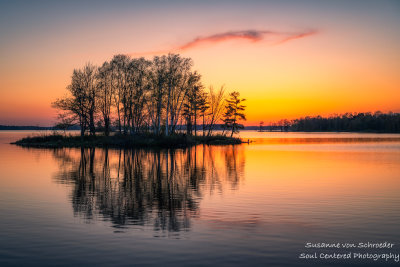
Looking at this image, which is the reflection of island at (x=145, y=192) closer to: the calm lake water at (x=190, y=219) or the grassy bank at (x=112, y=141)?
the calm lake water at (x=190, y=219)

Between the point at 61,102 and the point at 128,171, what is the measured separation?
171 ft

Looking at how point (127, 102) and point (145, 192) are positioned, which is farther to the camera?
point (127, 102)

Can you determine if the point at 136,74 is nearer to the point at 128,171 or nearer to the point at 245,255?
the point at 128,171

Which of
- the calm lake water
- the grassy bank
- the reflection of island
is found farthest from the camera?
the grassy bank

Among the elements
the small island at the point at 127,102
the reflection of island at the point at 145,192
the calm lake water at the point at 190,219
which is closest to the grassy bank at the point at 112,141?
the small island at the point at 127,102

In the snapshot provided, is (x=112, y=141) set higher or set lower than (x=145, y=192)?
higher

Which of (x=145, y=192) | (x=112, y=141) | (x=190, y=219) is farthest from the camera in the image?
(x=112, y=141)

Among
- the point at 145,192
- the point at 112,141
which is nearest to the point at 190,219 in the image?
the point at 145,192

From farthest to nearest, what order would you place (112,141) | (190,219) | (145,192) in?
(112,141) < (145,192) < (190,219)

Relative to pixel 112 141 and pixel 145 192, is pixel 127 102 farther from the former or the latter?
pixel 145 192

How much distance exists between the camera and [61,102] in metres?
76.2

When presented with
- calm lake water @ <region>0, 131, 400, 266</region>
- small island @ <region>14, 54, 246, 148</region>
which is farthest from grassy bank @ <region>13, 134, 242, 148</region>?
calm lake water @ <region>0, 131, 400, 266</region>

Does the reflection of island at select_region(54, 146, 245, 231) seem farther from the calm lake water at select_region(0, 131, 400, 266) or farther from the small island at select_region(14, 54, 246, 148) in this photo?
the small island at select_region(14, 54, 246, 148)

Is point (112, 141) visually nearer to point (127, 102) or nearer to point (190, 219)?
point (127, 102)
